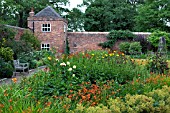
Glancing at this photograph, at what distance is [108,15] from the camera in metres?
35.9

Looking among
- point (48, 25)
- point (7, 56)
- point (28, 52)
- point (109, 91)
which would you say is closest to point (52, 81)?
point (109, 91)

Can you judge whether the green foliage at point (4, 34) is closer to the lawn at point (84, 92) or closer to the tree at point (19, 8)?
the lawn at point (84, 92)

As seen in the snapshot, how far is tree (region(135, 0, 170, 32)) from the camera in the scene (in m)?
33.5

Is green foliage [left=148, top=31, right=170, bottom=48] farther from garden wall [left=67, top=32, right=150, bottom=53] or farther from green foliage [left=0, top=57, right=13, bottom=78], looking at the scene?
green foliage [left=0, top=57, right=13, bottom=78]

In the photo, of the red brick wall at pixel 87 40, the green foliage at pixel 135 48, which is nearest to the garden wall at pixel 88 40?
the red brick wall at pixel 87 40

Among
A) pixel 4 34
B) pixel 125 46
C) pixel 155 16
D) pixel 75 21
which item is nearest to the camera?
pixel 4 34

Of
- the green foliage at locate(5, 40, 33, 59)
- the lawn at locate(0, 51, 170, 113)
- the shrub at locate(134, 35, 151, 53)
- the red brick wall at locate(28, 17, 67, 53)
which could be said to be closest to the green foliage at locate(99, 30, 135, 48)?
the shrub at locate(134, 35, 151, 53)

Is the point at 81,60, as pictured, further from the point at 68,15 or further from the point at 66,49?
the point at 68,15

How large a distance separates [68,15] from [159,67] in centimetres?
2794

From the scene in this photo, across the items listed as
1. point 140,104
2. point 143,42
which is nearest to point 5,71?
point 140,104

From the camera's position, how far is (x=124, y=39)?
92.7ft

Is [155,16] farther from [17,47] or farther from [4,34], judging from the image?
[4,34]

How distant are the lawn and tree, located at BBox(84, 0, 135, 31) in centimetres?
2798

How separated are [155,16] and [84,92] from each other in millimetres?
30133
